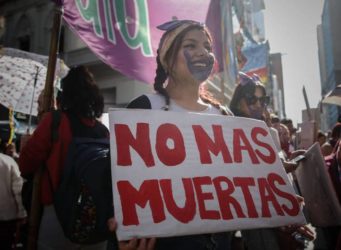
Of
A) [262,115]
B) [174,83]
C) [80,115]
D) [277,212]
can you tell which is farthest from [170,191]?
[262,115]

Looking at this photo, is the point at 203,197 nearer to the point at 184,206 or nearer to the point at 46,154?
the point at 184,206

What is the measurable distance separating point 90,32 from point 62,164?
97 cm

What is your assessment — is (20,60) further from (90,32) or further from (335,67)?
(335,67)

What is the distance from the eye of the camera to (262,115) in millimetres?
2404

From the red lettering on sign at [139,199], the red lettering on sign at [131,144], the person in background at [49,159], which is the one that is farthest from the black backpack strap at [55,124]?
the red lettering on sign at [139,199]

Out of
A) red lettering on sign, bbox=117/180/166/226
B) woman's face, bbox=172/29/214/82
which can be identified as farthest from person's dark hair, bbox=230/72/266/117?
red lettering on sign, bbox=117/180/166/226

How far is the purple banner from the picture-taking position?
2.18 meters

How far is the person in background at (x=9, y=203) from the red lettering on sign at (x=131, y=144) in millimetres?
2504

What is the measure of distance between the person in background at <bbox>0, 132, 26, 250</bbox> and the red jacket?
1.67m

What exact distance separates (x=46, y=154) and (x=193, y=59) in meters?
0.99

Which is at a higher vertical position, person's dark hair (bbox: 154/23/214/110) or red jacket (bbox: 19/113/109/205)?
person's dark hair (bbox: 154/23/214/110)

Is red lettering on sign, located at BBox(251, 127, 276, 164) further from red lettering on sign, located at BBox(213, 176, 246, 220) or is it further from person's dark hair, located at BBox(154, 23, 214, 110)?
person's dark hair, located at BBox(154, 23, 214, 110)

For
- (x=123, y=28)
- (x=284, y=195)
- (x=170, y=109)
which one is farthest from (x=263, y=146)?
(x=123, y=28)

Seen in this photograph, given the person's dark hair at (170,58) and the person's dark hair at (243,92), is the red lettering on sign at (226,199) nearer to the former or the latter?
the person's dark hair at (170,58)
